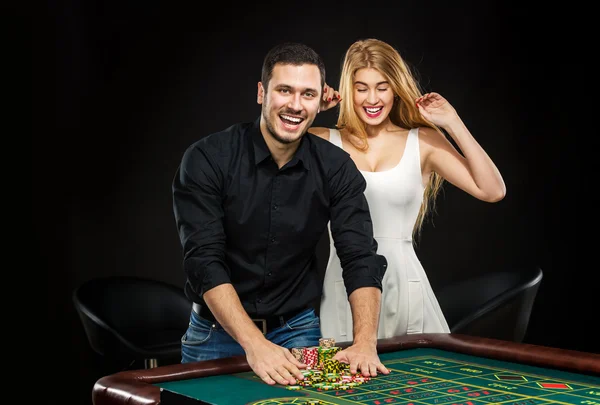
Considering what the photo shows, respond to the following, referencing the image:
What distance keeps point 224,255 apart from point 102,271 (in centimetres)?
246

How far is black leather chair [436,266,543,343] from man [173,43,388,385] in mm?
1464

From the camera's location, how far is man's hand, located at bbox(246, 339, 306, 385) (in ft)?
7.89

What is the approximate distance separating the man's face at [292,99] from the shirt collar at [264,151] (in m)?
0.11

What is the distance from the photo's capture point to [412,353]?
2.96 meters

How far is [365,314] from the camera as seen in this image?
291cm

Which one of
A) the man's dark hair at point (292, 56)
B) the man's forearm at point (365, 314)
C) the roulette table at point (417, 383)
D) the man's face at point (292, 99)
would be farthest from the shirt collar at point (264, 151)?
the roulette table at point (417, 383)

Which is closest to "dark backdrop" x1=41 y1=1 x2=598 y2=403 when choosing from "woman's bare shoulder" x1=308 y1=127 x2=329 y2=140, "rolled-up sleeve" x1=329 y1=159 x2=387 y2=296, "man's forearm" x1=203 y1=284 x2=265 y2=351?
"woman's bare shoulder" x1=308 y1=127 x2=329 y2=140

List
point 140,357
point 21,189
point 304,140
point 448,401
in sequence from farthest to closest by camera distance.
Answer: point 21,189, point 140,357, point 304,140, point 448,401

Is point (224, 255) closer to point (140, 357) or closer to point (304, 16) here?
point (140, 357)

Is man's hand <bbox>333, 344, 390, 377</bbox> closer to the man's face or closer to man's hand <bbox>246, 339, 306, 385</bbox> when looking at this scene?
man's hand <bbox>246, 339, 306, 385</bbox>

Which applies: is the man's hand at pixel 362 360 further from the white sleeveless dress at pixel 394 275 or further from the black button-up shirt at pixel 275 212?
the white sleeveless dress at pixel 394 275

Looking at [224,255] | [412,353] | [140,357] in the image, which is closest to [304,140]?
[224,255]

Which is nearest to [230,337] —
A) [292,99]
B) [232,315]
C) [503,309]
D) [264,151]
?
[232,315]

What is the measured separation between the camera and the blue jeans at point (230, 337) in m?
3.15
